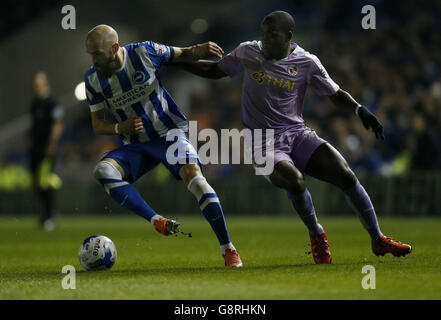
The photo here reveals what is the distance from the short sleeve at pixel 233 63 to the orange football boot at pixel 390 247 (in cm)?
190

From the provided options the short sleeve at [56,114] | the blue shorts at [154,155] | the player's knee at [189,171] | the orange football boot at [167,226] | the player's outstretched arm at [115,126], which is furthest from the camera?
the short sleeve at [56,114]

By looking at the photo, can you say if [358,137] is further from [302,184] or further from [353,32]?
[302,184]

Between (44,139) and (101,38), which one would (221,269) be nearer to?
(101,38)

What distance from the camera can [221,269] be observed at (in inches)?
248

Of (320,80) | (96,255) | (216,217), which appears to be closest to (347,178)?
(320,80)

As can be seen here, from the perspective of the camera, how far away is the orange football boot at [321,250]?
6.64 m

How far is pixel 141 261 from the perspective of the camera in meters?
7.51

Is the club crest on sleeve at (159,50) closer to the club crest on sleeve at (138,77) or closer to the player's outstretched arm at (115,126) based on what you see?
the club crest on sleeve at (138,77)

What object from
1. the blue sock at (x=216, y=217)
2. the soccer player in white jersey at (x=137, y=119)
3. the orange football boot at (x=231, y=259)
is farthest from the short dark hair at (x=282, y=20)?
the orange football boot at (x=231, y=259)

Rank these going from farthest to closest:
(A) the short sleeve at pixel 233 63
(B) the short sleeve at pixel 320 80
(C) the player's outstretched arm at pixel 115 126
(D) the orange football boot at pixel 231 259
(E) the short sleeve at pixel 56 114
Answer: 1. (E) the short sleeve at pixel 56 114
2. (A) the short sleeve at pixel 233 63
3. (B) the short sleeve at pixel 320 80
4. (C) the player's outstretched arm at pixel 115 126
5. (D) the orange football boot at pixel 231 259

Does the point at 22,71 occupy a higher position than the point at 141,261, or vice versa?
the point at 22,71

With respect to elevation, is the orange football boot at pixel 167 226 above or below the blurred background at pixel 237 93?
below

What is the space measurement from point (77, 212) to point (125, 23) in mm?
6736
